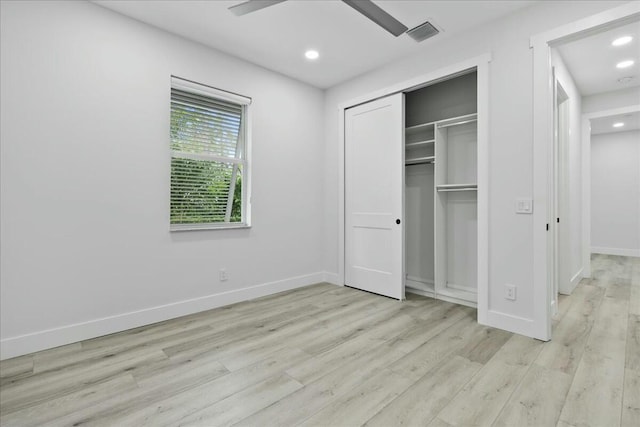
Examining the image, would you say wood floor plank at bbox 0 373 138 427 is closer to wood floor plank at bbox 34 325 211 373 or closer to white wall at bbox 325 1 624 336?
wood floor plank at bbox 34 325 211 373

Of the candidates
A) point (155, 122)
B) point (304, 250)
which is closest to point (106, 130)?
point (155, 122)

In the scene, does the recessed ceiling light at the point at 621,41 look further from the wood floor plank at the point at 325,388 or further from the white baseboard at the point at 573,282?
the wood floor plank at the point at 325,388

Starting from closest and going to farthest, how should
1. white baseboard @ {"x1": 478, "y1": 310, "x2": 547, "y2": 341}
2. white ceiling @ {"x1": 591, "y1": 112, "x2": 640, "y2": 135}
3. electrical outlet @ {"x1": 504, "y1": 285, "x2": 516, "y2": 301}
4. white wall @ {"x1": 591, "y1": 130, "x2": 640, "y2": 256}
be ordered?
1. white baseboard @ {"x1": 478, "y1": 310, "x2": 547, "y2": 341}
2. electrical outlet @ {"x1": 504, "y1": 285, "x2": 516, "y2": 301}
3. white ceiling @ {"x1": 591, "y1": 112, "x2": 640, "y2": 135}
4. white wall @ {"x1": 591, "y1": 130, "x2": 640, "y2": 256}

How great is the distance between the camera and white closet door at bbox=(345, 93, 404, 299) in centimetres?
368

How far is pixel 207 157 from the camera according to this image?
335 cm

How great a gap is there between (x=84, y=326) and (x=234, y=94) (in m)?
2.65

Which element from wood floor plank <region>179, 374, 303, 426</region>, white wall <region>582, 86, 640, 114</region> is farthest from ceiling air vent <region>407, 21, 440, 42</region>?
white wall <region>582, 86, 640, 114</region>

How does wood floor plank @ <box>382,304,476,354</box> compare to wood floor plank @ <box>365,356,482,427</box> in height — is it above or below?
above

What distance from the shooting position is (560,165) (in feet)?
12.6

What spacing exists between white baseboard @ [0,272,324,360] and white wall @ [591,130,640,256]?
746cm

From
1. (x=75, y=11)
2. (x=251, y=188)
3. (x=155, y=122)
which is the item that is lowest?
(x=251, y=188)

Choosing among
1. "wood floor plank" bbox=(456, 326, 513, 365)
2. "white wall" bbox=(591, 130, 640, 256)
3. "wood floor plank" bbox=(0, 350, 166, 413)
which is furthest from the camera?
"white wall" bbox=(591, 130, 640, 256)

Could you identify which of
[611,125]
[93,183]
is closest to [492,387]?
[93,183]

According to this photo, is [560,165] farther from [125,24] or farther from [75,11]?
[75,11]
